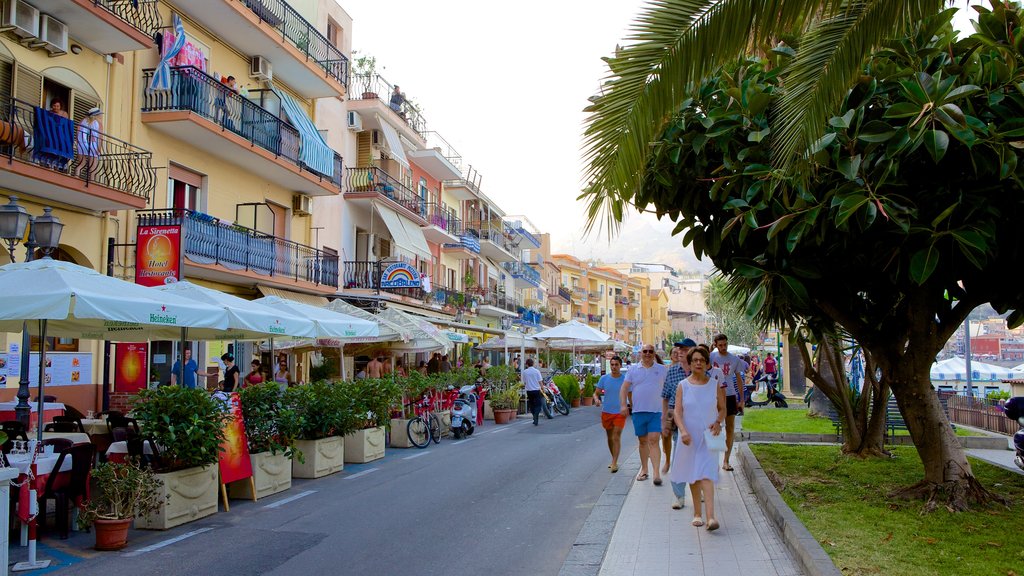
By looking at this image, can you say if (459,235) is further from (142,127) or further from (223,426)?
(223,426)

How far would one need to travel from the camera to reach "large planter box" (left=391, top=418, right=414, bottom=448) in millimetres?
15961

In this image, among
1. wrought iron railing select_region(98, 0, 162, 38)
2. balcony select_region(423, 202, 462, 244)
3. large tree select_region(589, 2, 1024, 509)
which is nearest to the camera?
large tree select_region(589, 2, 1024, 509)

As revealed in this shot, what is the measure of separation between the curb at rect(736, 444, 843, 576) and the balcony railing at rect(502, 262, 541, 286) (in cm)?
4659

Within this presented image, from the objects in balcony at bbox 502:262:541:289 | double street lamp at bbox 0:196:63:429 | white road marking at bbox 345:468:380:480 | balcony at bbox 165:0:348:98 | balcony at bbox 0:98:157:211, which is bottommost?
white road marking at bbox 345:468:380:480

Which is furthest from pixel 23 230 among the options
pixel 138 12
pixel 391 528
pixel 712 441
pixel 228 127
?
pixel 228 127

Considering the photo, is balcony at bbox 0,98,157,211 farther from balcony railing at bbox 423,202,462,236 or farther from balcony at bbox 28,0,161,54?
balcony railing at bbox 423,202,462,236

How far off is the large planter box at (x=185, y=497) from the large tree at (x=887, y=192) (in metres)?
5.45

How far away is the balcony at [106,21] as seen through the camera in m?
15.0

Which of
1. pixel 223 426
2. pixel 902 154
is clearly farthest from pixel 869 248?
pixel 223 426

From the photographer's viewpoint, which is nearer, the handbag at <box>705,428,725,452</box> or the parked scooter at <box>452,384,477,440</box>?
the handbag at <box>705,428,725,452</box>

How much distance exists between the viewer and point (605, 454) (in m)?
14.5

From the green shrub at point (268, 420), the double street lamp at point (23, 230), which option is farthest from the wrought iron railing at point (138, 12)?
the green shrub at point (268, 420)

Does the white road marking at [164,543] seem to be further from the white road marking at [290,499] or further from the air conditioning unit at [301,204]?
the air conditioning unit at [301,204]

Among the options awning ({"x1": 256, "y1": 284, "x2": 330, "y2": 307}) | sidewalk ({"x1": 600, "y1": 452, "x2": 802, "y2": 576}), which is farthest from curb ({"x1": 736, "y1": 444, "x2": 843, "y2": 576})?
awning ({"x1": 256, "y1": 284, "x2": 330, "y2": 307})
